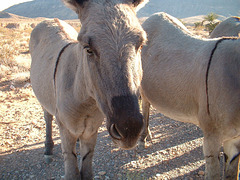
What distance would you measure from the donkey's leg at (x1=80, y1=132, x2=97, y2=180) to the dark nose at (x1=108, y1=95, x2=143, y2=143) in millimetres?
1405

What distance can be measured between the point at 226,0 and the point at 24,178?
440 feet

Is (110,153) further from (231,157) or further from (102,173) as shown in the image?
(231,157)

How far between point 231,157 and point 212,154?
52cm

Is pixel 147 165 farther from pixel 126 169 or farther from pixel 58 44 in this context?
pixel 58 44

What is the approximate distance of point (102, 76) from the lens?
1.34m

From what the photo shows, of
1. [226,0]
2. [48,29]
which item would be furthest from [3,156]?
[226,0]

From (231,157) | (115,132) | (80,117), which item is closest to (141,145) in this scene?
(231,157)

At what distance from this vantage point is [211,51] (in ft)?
8.17

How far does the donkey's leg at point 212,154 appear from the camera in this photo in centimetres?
229

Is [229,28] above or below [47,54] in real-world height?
above

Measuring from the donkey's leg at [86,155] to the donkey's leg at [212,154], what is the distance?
1446 mm

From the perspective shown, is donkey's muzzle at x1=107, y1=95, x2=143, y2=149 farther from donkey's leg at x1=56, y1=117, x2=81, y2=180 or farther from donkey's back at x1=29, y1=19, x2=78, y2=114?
donkey's back at x1=29, y1=19, x2=78, y2=114

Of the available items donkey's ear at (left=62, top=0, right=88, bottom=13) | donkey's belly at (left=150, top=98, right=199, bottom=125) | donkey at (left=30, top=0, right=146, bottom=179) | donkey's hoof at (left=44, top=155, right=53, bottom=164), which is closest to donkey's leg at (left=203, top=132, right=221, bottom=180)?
donkey's belly at (left=150, top=98, right=199, bottom=125)

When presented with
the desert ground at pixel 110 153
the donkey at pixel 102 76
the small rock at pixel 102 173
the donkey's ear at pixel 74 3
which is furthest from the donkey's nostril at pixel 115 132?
the small rock at pixel 102 173
